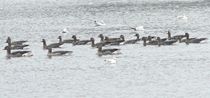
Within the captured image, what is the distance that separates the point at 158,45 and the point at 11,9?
47.0m

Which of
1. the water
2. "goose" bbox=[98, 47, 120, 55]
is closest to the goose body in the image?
the water

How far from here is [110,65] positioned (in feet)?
146

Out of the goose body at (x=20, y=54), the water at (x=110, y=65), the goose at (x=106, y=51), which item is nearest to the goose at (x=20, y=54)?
the goose body at (x=20, y=54)

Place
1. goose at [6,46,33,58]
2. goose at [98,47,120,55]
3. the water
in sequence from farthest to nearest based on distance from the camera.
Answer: goose at [6,46,33,58] < goose at [98,47,120,55] < the water

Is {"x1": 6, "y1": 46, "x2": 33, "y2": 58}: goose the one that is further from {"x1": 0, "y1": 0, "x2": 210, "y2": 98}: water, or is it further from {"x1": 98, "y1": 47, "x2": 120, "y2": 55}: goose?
{"x1": 98, "y1": 47, "x2": 120, "y2": 55}: goose

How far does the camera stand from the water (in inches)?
1457

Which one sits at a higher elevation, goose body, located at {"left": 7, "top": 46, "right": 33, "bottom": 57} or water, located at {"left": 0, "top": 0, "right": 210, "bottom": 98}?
goose body, located at {"left": 7, "top": 46, "right": 33, "bottom": 57}

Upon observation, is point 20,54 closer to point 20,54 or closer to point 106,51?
point 20,54

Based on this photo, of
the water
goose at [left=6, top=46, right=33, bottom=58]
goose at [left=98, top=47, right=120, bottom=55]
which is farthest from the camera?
goose at [left=6, top=46, right=33, bottom=58]

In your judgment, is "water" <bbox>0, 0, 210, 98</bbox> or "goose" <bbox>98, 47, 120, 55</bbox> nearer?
"water" <bbox>0, 0, 210, 98</bbox>

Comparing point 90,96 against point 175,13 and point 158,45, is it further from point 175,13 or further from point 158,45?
point 175,13

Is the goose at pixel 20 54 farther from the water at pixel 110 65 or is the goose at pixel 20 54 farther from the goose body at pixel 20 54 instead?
the water at pixel 110 65

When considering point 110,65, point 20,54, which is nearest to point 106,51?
point 20,54

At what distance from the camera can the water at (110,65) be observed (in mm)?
37000
